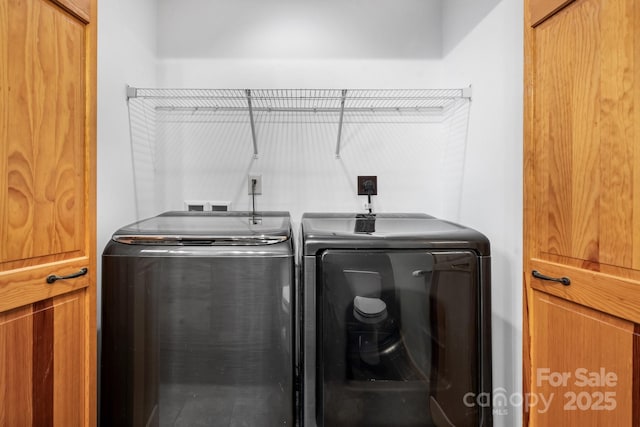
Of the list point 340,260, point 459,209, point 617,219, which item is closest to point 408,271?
point 340,260

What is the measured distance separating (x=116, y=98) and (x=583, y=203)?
1.95m

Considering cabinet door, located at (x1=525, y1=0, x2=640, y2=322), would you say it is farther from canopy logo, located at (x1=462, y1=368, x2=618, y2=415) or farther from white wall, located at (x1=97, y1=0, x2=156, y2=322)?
white wall, located at (x1=97, y1=0, x2=156, y2=322)

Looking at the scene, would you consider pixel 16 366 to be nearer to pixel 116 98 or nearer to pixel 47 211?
pixel 47 211

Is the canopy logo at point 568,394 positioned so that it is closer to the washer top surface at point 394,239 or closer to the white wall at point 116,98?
the washer top surface at point 394,239

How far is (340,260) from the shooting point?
121cm

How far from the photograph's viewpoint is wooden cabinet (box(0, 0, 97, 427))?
876mm

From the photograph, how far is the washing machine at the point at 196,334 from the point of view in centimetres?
121

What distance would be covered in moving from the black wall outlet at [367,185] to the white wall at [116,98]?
1.27m

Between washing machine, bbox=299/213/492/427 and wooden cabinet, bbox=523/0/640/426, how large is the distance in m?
0.20

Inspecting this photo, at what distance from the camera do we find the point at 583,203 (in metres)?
0.97

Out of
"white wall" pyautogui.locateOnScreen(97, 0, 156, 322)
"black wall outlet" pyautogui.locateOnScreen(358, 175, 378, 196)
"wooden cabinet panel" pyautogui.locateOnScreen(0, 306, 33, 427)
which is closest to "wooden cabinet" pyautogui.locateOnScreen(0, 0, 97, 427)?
"wooden cabinet panel" pyautogui.locateOnScreen(0, 306, 33, 427)

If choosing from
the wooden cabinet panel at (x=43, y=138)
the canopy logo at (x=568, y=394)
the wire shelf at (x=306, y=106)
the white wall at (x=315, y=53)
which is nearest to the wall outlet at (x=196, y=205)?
the white wall at (x=315, y=53)

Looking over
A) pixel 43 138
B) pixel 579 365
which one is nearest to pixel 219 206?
pixel 43 138

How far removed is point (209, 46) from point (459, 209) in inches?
70.1
